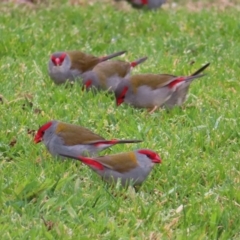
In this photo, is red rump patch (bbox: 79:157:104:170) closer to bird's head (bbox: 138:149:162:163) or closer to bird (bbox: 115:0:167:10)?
bird's head (bbox: 138:149:162:163)

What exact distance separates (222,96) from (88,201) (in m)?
3.14

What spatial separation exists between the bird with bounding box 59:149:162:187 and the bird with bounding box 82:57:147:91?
246cm

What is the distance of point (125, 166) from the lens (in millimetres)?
5984

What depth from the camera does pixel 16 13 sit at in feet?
37.1

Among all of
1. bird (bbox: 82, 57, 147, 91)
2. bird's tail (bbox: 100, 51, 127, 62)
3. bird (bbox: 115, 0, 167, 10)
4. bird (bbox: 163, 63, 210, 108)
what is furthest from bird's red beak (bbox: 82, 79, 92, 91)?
bird (bbox: 115, 0, 167, 10)

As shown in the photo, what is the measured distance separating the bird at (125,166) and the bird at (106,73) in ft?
8.08

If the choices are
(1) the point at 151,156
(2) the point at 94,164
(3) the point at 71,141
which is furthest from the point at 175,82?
(2) the point at 94,164

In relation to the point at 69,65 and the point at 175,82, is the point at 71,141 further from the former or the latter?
the point at 69,65

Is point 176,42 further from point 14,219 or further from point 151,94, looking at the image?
point 14,219

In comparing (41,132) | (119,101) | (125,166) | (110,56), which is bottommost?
(110,56)

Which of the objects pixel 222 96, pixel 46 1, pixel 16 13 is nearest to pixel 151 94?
pixel 222 96

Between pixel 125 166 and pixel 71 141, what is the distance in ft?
2.05

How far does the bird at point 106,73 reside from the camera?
847 centimetres

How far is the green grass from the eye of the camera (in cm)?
539
